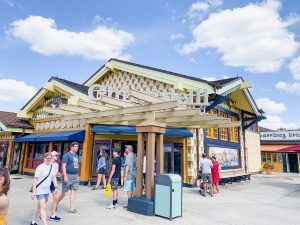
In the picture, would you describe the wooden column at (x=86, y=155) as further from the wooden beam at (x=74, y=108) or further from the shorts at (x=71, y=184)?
the shorts at (x=71, y=184)

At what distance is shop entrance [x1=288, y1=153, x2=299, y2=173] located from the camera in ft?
77.5

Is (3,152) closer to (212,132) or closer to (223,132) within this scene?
(212,132)

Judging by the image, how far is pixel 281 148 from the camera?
2247 cm

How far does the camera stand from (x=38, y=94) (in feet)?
47.5

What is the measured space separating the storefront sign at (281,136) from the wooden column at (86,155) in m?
22.4

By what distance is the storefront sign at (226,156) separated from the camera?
12.5 metres

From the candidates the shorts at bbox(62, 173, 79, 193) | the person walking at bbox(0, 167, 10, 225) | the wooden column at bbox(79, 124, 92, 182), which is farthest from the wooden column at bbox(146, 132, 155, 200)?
the wooden column at bbox(79, 124, 92, 182)

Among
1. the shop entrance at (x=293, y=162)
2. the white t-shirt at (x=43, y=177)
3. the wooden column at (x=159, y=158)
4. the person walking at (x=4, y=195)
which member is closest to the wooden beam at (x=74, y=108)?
the wooden column at (x=159, y=158)

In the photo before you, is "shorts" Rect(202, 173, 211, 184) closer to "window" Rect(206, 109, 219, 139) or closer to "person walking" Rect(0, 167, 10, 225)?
"window" Rect(206, 109, 219, 139)

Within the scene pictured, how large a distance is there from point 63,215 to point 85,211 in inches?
22.6

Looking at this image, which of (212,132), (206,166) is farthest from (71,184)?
(212,132)

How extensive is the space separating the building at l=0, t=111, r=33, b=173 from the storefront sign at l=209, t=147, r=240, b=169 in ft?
36.4

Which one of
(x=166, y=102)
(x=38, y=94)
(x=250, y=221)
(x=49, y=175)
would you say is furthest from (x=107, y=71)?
(x=250, y=221)

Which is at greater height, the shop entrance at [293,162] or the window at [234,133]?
the window at [234,133]
